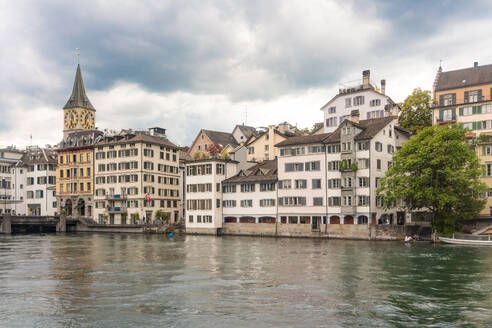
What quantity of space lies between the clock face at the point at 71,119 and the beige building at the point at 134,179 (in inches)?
2463

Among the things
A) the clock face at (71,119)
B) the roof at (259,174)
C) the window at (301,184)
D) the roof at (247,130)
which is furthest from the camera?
the clock face at (71,119)

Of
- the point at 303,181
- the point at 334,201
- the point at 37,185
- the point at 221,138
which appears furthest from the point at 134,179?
the point at 334,201

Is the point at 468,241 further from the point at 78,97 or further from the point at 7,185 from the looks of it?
the point at 78,97

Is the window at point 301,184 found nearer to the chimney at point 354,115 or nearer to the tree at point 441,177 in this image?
the chimney at point 354,115

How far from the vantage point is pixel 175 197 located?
4422 inches

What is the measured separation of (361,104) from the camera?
91625 mm

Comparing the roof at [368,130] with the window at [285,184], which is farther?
the window at [285,184]

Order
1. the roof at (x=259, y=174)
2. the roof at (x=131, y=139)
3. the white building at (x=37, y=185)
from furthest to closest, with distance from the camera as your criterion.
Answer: the white building at (x=37, y=185), the roof at (x=131, y=139), the roof at (x=259, y=174)

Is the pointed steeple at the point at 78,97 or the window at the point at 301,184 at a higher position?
the pointed steeple at the point at 78,97

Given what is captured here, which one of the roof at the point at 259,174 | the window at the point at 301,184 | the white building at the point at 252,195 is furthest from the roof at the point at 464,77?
the white building at the point at 252,195

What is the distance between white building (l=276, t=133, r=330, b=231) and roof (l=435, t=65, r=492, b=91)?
838 inches

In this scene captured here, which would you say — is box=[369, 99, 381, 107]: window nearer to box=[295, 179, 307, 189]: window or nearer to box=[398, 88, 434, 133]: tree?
box=[398, 88, 434, 133]: tree

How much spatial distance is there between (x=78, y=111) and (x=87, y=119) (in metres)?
4.03

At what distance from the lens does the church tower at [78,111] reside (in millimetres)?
167875
